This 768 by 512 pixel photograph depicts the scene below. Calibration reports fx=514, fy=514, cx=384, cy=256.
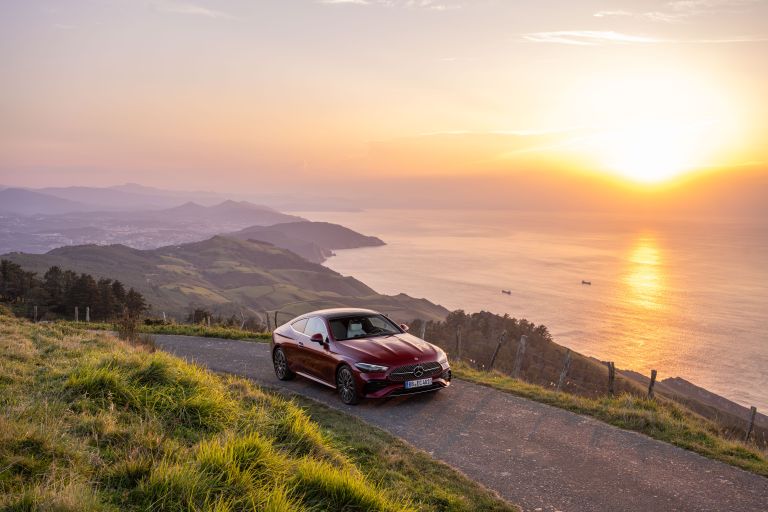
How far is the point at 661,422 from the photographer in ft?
31.0

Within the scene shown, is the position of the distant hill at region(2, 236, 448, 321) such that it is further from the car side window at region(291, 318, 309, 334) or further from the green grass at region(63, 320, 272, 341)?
the car side window at region(291, 318, 309, 334)

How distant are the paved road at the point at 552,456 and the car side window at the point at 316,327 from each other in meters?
1.34

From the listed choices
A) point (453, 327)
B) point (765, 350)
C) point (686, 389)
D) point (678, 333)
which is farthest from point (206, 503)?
point (678, 333)

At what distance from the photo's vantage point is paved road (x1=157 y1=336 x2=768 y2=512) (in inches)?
259

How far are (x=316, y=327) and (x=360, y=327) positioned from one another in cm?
104

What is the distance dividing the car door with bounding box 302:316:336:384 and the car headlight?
854 mm

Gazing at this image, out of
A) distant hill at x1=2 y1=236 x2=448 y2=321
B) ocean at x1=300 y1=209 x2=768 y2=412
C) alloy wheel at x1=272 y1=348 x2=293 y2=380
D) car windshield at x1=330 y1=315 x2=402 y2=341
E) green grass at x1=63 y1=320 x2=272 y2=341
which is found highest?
car windshield at x1=330 y1=315 x2=402 y2=341

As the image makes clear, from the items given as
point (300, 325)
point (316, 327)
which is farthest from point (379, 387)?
point (300, 325)

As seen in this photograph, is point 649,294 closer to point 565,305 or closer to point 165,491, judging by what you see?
point 565,305

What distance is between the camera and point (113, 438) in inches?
215

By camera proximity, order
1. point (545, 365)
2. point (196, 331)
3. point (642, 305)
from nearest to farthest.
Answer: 1. point (196, 331)
2. point (545, 365)
3. point (642, 305)

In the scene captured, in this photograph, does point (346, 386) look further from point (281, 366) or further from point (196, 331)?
point (196, 331)

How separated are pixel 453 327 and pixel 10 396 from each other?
58.3 metres

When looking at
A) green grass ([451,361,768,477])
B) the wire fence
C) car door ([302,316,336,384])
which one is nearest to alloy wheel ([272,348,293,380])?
car door ([302,316,336,384])
